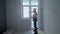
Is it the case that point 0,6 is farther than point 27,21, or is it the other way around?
point 27,21

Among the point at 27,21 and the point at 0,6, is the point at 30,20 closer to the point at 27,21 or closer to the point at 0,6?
the point at 27,21

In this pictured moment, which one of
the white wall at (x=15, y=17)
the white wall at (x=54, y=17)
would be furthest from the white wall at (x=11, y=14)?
the white wall at (x=54, y=17)

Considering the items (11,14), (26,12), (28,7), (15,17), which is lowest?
(15,17)

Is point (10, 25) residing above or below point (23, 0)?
below

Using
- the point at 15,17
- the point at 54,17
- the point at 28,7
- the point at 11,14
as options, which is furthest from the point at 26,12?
the point at 54,17

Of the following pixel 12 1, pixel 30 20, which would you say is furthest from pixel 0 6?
pixel 30 20

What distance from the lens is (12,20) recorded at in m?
6.24

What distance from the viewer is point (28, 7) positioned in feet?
20.8

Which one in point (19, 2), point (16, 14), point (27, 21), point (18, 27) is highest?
point (19, 2)

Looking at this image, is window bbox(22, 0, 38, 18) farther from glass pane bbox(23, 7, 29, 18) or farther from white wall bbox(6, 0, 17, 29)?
white wall bbox(6, 0, 17, 29)

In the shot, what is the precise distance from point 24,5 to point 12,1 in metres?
0.80

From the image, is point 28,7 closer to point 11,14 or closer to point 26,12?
point 26,12

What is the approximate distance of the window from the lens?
247 inches

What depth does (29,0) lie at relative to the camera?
6.27 meters
